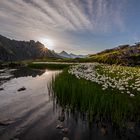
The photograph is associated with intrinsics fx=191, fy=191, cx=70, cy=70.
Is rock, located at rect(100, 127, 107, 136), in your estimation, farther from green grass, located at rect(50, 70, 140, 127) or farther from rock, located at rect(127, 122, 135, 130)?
rock, located at rect(127, 122, 135, 130)

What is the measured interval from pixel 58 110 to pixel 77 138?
15.5 ft

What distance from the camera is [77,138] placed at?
992cm

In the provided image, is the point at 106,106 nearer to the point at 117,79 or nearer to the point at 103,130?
the point at 103,130

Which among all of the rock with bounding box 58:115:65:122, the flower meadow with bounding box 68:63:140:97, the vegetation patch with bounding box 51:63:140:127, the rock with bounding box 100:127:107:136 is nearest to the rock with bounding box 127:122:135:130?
the vegetation patch with bounding box 51:63:140:127

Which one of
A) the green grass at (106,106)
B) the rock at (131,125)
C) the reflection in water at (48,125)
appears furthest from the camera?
the green grass at (106,106)

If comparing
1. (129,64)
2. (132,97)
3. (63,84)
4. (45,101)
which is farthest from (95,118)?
(129,64)

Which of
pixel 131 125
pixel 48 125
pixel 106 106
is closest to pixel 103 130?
pixel 106 106

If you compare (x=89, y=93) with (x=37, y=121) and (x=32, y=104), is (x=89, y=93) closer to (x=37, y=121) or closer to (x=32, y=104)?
(x=37, y=121)

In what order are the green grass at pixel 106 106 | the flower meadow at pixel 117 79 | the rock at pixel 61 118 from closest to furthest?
1. the green grass at pixel 106 106
2. the rock at pixel 61 118
3. the flower meadow at pixel 117 79

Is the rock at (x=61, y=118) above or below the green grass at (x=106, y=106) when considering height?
below

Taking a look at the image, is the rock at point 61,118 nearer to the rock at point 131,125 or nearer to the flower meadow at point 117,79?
the flower meadow at point 117,79

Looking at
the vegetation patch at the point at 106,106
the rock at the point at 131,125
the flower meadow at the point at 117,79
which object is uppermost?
the flower meadow at the point at 117,79

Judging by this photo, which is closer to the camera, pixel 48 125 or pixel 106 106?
pixel 106 106

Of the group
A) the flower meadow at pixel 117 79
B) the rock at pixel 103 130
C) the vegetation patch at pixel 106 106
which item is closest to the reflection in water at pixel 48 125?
the rock at pixel 103 130
